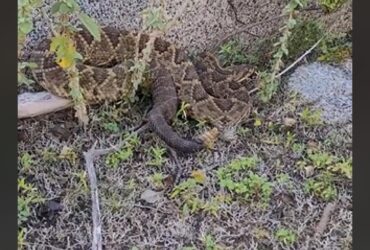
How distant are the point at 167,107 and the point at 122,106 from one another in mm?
103

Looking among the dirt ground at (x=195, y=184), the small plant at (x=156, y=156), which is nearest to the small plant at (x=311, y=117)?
the dirt ground at (x=195, y=184)

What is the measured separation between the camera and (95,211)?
1.68 metres

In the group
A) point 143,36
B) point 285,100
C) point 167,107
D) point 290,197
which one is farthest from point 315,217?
point 143,36

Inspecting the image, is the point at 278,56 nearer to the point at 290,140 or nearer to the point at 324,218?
the point at 290,140

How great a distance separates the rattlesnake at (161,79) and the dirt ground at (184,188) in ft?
0.10

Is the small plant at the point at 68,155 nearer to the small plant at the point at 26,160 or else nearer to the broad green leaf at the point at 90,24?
the small plant at the point at 26,160

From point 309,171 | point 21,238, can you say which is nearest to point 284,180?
point 309,171

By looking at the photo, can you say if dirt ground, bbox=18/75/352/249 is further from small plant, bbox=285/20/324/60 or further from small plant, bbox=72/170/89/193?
small plant, bbox=285/20/324/60

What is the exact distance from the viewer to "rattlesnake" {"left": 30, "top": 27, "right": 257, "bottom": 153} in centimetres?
171

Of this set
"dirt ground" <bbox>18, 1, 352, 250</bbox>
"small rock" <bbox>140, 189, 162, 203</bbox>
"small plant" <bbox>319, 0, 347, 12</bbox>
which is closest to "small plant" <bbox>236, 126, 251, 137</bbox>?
"dirt ground" <bbox>18, 1, 352, 250</bbox>

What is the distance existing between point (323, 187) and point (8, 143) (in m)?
0.71

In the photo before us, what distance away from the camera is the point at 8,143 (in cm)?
160

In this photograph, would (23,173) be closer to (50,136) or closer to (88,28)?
(50,136)

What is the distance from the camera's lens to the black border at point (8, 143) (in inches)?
62.7
